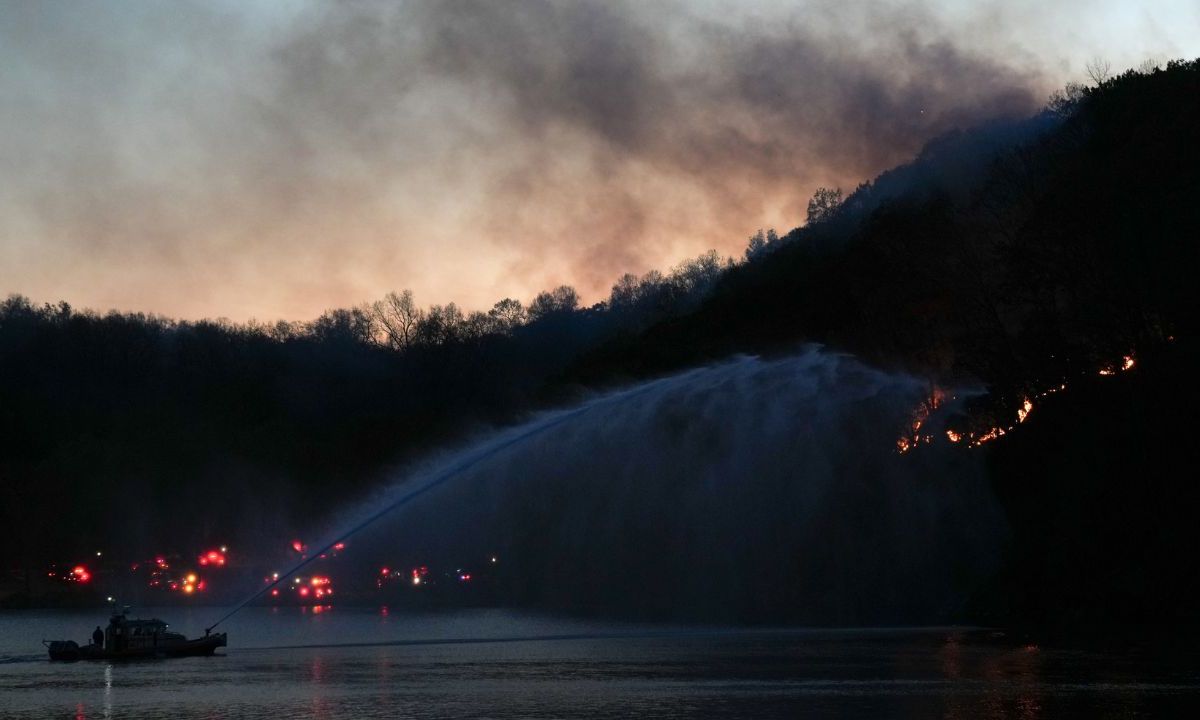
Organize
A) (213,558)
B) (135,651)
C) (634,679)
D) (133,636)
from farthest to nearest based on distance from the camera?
(213,558), (133,636), (135,651), (634,679)

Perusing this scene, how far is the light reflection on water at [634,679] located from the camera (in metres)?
38.0

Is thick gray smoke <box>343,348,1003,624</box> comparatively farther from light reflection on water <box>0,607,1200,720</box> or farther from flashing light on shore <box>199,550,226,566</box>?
flashing light on shore <box>199,550,226,566</box>

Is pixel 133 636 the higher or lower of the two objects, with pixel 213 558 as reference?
lower

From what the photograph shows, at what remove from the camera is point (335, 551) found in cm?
13212

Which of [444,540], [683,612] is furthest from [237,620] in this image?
[683,612]

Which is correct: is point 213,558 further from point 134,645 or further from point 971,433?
point 971,433

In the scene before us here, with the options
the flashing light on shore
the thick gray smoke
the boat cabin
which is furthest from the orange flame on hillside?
the flashing light on shore

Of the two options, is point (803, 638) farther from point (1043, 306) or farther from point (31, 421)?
point (31, 421)

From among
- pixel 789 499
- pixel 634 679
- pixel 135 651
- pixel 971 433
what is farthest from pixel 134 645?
pixel 971 433

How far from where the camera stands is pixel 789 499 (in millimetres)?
81125

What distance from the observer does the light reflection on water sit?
38.0 metres

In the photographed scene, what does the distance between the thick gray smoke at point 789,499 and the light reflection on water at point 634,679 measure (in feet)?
29.3

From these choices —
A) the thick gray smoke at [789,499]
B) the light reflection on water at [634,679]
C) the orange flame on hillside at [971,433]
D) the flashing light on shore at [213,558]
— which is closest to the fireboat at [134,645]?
the light reflection on water at [634,679]

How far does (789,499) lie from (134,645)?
3772 cm
